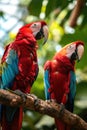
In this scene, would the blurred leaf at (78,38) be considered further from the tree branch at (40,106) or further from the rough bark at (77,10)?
the tree branch at (40,106)

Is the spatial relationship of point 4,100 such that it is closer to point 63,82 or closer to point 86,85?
point 63,82

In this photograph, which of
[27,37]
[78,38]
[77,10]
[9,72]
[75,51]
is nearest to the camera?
[9,72]

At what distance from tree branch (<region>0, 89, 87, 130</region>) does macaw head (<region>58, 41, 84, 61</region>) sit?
1.53 feet

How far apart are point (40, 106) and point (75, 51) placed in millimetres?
662

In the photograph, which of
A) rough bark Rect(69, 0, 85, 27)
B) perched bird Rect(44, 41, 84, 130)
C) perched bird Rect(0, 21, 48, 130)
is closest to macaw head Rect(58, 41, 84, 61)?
perched bird Rect(44, 41, 84, 130)

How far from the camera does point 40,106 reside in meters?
2.71

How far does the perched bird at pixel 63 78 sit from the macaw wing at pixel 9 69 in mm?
399

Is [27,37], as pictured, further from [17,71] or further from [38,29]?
[17,71]

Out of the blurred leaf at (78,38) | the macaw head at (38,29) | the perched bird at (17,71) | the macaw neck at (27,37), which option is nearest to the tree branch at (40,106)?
the perched bird at (17,71)

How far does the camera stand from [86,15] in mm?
4391

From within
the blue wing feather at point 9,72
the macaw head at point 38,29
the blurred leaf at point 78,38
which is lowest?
the blue wing feather at point 9,72

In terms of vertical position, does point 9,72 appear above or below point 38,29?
below

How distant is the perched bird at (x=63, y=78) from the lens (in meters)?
3.21

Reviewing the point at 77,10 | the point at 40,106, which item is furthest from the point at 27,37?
the point at 77,10
